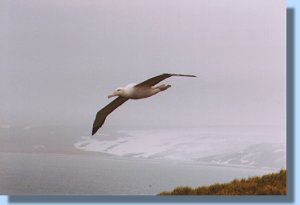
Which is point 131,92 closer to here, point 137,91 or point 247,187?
point 137,91

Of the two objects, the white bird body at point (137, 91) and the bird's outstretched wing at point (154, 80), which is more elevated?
the bird's outstretched wing at point (154, 80)

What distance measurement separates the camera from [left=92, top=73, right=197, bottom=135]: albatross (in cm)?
262

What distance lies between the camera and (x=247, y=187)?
258cm

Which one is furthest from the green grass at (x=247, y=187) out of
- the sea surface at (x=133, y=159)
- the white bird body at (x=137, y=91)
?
the white bird body at (x=137, y=91)

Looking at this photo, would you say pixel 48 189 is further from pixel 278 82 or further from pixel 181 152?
pixel 278 82

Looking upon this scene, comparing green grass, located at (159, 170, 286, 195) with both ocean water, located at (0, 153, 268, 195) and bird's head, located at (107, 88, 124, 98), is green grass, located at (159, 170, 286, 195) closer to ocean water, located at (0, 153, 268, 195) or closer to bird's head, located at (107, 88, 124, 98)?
ocean water, located at (0, 153, 268, 195)

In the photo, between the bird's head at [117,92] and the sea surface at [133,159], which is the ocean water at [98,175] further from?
the bird's head at [117,92]

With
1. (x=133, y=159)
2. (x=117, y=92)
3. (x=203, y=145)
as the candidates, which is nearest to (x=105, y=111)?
(x=117, y=92)

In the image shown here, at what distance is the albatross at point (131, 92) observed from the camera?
2.62 m

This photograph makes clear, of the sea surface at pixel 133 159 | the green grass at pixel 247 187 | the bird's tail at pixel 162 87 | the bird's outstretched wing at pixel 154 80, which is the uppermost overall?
A: the bird's outstretched wing at pixel 154 80

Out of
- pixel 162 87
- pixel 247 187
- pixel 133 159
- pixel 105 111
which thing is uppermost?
pixel 162 87

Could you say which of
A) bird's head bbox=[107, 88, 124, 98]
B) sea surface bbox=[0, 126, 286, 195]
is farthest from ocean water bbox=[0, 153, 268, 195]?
bird's head bbox=[107, 88, 124, 98]

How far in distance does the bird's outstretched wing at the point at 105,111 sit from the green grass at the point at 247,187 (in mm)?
422

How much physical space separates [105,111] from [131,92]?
13 centimetres
